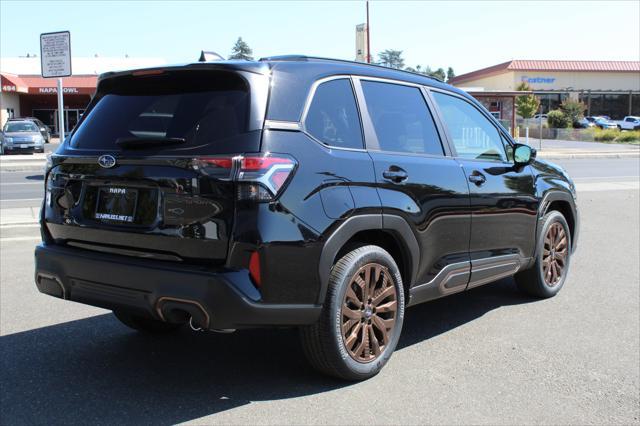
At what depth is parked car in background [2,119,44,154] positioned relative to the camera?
29.1 m

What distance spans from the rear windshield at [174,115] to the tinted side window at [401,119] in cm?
107

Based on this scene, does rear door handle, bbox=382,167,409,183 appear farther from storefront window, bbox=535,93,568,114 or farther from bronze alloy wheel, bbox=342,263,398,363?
storefront window, bbox=535,93,568,114

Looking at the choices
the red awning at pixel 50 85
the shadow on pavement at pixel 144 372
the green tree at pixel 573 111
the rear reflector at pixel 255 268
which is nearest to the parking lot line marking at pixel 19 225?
the shadow on pavement at pixel 144 372

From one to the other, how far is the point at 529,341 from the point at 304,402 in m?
2.03

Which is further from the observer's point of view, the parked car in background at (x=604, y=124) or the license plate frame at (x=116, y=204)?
the parked car in background at (x=604, y=124)

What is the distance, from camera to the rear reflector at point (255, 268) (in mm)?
3314

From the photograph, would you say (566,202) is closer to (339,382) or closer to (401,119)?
(401,119)

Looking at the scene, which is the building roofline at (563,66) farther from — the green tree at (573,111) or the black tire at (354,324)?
the black tire at (354,324)

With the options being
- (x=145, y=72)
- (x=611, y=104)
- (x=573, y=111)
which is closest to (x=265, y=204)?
(x=145, y=72)

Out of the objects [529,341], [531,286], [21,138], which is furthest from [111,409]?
[21,138]

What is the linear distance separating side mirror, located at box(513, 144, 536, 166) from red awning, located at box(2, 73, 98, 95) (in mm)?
44517

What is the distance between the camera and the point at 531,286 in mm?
5969

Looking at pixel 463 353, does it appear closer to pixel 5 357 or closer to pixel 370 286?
pixel 370 286

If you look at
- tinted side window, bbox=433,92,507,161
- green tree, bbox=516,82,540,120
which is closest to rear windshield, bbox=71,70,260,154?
tinted side window, bbox=433,92,507,161
